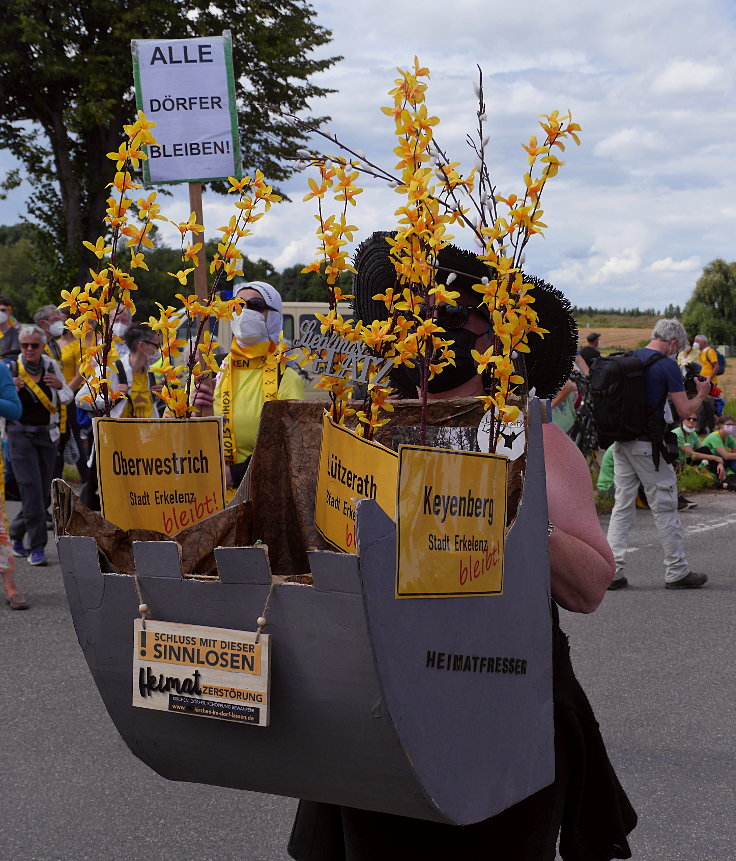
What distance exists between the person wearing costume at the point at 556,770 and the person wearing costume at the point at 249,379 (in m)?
2.06

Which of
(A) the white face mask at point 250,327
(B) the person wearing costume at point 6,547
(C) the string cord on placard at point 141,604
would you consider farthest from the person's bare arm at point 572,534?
(B) the person wearing costume at point 6,547

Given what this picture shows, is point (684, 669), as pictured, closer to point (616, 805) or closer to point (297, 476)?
point (616, 805)

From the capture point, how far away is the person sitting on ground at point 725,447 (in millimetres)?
12273

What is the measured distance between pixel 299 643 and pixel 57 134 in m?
22.3

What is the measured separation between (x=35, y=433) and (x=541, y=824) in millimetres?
6235

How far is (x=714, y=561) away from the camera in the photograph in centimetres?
800

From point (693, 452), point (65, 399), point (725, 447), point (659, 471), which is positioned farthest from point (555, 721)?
point (725, 447)

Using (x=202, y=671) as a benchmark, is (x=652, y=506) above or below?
below

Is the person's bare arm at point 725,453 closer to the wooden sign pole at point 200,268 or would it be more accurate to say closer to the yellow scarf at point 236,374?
the yellow scarf at point 236,374

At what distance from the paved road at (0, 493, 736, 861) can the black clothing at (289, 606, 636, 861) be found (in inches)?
58.4

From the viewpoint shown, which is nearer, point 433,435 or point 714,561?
point 433,435

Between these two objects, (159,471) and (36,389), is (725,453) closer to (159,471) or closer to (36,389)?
(36,389)

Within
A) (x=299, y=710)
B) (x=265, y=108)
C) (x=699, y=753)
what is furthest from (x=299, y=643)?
(x=699, y=753)

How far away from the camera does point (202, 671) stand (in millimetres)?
1312
